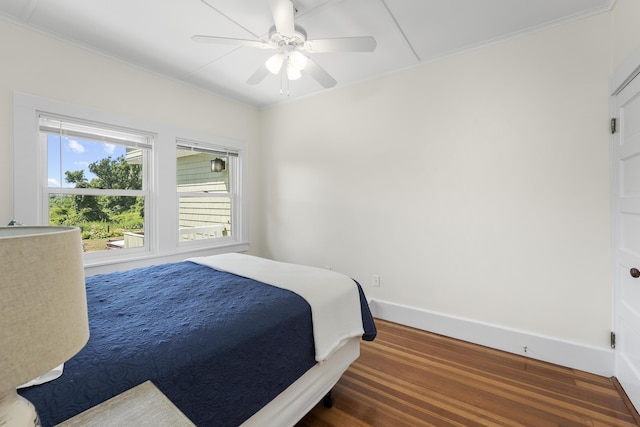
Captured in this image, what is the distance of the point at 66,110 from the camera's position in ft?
7.77

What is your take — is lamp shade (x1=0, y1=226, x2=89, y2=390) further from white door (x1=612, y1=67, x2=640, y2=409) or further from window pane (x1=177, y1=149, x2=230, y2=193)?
window pane (x1=177, y1=149, x2=230, y2=193)

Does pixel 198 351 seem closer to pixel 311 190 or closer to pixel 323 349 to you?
pixel 323 349

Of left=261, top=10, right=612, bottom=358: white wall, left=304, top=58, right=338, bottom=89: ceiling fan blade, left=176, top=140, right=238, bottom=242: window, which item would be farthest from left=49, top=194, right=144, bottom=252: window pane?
left=304, top=58, right=338, bottom=89: ceiling fan blade

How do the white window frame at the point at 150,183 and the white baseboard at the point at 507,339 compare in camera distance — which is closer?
the white baseboard at the point at 507,339

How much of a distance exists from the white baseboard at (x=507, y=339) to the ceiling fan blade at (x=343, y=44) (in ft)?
7.73

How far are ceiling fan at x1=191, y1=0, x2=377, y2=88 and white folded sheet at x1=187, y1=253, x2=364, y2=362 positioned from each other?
1520 mm

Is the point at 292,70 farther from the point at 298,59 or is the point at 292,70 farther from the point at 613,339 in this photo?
the point at 613,339

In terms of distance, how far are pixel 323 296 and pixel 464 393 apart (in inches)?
46.2

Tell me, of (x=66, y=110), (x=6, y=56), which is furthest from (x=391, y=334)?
(x=6, y=56)

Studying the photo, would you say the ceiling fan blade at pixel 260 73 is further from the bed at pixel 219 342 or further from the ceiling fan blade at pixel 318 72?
the bed at pixel 219 342

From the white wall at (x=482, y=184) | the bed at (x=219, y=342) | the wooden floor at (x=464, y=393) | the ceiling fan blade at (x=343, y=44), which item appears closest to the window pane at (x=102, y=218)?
the bed at (x=219, y=342)

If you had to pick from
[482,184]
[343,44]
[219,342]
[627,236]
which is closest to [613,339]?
[627,236]

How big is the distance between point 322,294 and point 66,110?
2.61m

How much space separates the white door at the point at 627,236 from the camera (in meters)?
1.69
